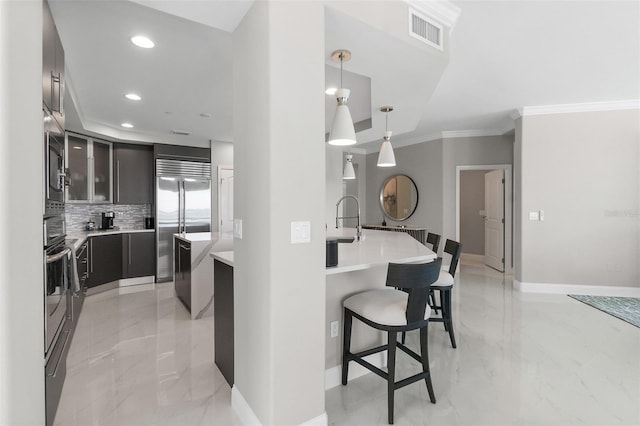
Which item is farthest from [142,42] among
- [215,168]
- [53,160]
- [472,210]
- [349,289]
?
[472,210]

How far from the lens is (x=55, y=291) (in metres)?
1.81

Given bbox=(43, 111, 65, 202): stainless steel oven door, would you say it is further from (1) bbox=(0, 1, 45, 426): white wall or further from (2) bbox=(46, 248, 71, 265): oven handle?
(1) bbox=(0, 1, 45, 426): white wall

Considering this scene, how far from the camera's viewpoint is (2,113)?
3.41ft

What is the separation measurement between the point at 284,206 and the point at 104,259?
4314 millimetres

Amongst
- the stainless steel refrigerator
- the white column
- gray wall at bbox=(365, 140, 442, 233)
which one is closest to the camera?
the white column

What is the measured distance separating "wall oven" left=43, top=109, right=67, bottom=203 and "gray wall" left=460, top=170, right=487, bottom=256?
7456 mm

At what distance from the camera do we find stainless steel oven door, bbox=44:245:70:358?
5.41 ft

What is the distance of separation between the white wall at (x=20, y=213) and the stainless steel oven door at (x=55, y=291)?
1.34ft

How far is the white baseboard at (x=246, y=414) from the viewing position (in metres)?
1.73

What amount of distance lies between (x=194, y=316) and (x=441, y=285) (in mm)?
2592

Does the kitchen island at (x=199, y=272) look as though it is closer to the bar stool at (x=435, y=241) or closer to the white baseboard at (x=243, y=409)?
the white baseboard at (x=243, y=409)

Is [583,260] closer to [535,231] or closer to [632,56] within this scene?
[535,231]

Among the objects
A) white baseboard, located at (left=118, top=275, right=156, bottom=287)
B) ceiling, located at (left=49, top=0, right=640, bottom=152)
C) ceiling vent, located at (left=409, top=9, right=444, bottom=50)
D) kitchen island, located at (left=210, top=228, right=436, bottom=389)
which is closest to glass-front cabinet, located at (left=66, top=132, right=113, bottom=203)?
ceiling, located at (left=49, top=0, right=640, bottom=152)

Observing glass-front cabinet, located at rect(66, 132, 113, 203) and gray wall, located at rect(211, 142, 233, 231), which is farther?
gray wall, located at rect(211, 142, 233, 231)
